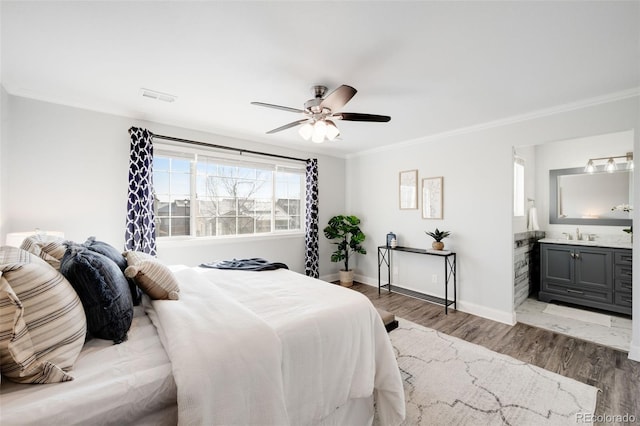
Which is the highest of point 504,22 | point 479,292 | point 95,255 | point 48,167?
point 504,22

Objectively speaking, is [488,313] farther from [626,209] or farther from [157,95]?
[157,95]

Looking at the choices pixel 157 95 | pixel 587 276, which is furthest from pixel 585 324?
pixel 157 95

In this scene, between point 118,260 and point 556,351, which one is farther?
point 556,351

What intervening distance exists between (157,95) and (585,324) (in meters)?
5.50

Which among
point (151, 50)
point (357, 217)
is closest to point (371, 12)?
point (151, 50)

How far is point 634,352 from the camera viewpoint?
8.04ft

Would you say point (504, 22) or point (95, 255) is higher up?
point (504, 22)

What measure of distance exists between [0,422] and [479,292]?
4.18 metres

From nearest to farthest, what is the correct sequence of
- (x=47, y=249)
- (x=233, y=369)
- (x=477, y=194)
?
(x=233, y=369) < (x=47, y=249) < (x=477, y=194)

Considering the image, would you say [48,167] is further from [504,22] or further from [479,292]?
[479,292]

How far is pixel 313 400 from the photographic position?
1.36m

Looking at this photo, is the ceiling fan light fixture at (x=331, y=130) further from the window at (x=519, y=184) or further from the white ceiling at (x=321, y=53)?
the window at (x=519, y=184)

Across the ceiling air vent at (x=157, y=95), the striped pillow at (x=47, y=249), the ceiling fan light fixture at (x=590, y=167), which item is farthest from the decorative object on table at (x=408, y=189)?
the striped pillow at (x=47, y=249)

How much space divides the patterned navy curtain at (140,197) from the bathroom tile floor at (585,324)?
472 cm
